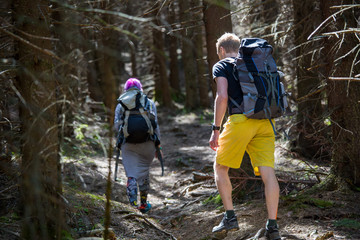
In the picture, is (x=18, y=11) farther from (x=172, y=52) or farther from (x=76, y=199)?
(x=172, y=52)

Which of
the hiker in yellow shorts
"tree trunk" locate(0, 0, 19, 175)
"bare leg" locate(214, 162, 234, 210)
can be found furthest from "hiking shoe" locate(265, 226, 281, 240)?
"tree trunk" locate(0, 0, 19, 175)

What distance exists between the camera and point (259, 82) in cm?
452

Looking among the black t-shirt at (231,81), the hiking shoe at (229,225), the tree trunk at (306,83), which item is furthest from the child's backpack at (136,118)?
the tree trunk at (306,83)

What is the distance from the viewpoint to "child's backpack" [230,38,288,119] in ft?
14.6

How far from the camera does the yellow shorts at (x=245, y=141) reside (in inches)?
179

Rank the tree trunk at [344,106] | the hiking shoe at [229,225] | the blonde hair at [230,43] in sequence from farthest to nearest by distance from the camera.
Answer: the tree trunk at [344,106]
the blonde hair at [230,43]
the hiking shoe at [229,225]

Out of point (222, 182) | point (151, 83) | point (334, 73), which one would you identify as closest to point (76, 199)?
point (222, 182)

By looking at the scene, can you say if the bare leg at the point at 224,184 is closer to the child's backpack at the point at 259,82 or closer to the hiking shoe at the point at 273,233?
the hiking shoe at the point at 273,233

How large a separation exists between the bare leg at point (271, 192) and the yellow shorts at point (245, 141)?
0.10m

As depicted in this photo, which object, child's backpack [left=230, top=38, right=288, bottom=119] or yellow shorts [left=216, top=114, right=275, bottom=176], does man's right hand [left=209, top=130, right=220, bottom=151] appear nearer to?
yellow shorts [left=216, top=114, right=275, bottom=176]

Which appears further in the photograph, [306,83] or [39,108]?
[306,83]

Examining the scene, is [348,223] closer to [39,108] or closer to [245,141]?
[245,141]

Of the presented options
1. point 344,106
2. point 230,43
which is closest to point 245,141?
point 230,43

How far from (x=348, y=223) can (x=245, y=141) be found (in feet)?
4.87
